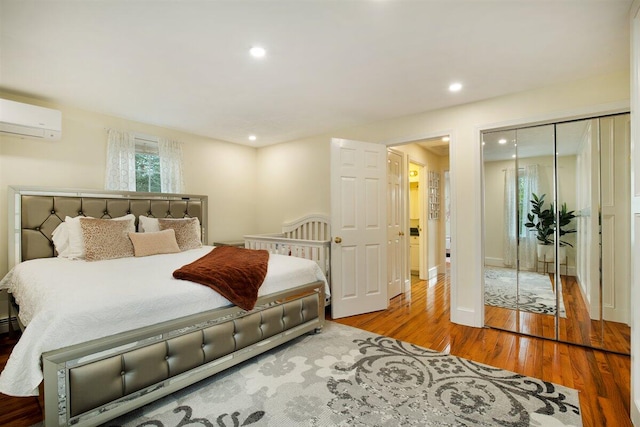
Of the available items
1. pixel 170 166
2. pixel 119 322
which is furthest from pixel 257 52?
pixel 170 166

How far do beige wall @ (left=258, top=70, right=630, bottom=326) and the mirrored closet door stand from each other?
4.3 inches

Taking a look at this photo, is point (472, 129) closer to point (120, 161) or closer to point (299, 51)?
point (299, 51)

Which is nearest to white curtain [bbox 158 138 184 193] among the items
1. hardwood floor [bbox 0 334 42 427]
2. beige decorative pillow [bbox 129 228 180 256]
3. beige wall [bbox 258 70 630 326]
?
beige decorative pillow [bbox 129 228 180 256]

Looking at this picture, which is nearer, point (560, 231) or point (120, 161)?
point (560, 231)

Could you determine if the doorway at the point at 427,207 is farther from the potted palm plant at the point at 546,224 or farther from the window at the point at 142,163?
the window at the point at 142,163

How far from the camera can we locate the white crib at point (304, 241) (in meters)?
3.58

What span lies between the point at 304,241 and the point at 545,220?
8.25 ft

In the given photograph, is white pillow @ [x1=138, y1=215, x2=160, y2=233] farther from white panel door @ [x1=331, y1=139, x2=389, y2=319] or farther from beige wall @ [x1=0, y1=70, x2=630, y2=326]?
white panel door @ [x1=331, y1=139, x2=389, y2=319]

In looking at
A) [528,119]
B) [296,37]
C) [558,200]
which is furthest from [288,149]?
[558,200]

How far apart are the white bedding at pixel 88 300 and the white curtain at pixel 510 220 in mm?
2189

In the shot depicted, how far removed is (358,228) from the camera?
3.58 meters

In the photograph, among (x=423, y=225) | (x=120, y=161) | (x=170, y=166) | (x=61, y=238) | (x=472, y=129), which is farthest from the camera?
(x=423, y=225)

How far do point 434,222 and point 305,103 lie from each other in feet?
11.6

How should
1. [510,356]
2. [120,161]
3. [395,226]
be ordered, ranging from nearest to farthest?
[510,356]
[120,161]
[395,226]
